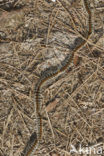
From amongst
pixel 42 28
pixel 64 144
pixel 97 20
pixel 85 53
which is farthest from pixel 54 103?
pixel 97 20

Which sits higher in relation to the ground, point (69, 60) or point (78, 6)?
point (78, 6)

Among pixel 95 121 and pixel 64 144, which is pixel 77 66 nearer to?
pixel 95 121

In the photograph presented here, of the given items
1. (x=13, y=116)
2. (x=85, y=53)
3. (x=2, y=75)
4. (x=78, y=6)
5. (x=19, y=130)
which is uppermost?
(x=78, y=6)

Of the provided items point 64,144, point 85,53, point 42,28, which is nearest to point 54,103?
point 64,144

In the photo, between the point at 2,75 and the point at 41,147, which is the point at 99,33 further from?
the point at 41,147

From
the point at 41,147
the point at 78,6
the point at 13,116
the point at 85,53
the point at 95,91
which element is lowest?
the point at 41,147

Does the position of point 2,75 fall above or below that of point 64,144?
above
